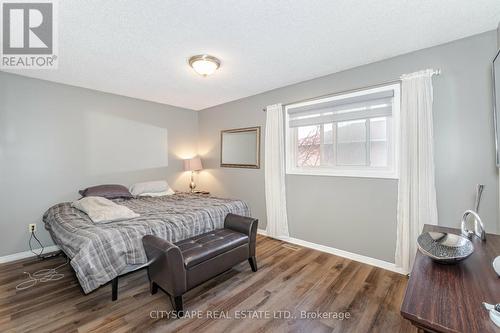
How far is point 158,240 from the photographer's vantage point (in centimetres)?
191

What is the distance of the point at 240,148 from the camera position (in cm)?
413

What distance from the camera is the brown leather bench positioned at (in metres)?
1.79

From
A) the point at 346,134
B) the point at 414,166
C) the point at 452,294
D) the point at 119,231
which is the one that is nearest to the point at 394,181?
the point at 414,166

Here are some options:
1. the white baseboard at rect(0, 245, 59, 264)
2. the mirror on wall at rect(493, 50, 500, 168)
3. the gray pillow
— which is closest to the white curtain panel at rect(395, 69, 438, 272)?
the mirror on wall at rect(493, 50, 500, 168)

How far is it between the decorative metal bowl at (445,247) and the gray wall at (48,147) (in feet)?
13.4

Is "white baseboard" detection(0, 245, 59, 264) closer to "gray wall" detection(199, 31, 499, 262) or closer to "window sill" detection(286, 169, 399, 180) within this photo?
"gray wall" detection(199, 31, 499, 262)

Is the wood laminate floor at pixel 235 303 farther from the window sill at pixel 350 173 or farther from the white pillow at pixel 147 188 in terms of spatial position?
the white pillow at pixel 147 188

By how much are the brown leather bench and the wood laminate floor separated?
19 centimetres

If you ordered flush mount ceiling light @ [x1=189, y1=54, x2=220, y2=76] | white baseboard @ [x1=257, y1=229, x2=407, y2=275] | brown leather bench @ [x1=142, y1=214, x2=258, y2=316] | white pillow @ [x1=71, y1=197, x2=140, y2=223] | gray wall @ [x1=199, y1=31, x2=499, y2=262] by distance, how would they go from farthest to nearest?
1. white baseboard @ [x1=257, y1=229, x2=407, y2=275]
2. flush mount ceiling light @ [x1=189, y1=54, x2=220, y2=76]
3. white pillow @ [x1=71, y1=197, x2=140, y2=223]
4. gray wall @ [x1=199, y1=31, x2=499, y2=262]
5. brown leather bench @ [x1=142, y1=214, x2=258, y2=316]

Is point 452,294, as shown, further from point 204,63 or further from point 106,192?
point 106,192

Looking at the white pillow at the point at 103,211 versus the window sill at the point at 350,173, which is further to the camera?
the window sill at the point at 350,173

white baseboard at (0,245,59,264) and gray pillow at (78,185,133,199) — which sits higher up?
gray pillow at (78,185,133,199)

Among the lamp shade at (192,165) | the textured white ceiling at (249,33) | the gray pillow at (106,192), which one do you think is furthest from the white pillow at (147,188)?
the textured white ceiling at (249,33)

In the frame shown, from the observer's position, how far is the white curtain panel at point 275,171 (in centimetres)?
342
